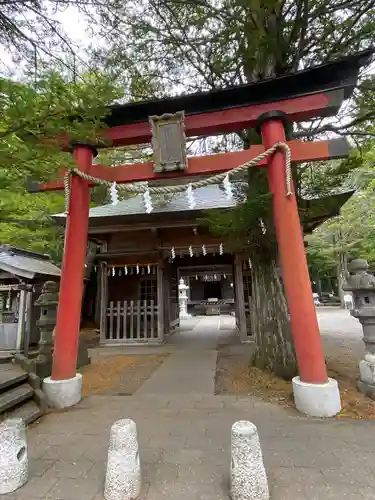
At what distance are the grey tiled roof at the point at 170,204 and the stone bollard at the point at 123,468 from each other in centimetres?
654

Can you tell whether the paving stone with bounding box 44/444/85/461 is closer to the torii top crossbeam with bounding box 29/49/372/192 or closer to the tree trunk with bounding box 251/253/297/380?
the tree trunk with bounding box 251/253/297/380

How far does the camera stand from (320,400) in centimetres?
353

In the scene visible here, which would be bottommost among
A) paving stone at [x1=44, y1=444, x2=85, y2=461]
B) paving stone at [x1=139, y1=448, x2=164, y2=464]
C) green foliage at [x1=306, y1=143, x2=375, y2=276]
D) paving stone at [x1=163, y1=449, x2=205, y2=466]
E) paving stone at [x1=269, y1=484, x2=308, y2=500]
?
paving stone at [x1=269, y1=484, x2=308, y2=500]

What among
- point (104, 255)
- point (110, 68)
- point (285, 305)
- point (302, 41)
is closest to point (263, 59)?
point (302, 41)

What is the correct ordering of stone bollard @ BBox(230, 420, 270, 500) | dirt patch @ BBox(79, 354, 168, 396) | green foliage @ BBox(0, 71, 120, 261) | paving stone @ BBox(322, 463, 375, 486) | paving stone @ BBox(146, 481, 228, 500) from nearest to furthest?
stone bollard @ BBox(230, 420, 270, 500) < paving stone @ BBox(146, 481, 228, 500) < paving stone @ BBox(322, 463, 375, 486) < green foliage @ BBox(0, 71, 120, 261) < dirt patch @ BBox(79, 354, 168, 396)

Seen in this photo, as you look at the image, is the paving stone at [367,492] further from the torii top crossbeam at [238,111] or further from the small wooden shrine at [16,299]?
the small wooden shrine at [16,299]

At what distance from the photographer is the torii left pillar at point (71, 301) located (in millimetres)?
4102

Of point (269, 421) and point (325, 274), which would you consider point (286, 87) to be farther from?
point (325, 274)

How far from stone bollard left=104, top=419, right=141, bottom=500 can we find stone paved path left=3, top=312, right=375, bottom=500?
0.45 feet

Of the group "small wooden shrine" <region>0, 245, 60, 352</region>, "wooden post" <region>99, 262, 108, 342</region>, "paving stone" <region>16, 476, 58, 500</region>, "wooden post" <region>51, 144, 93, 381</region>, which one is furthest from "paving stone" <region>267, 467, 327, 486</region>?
"wooden post" <region>99, 262, 108, 342</region>

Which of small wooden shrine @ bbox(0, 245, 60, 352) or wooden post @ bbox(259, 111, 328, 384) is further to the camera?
small wooden shrine @ bbox(0, 245, 60, 352)

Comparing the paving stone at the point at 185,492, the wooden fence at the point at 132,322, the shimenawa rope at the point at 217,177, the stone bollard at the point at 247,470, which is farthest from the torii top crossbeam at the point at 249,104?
the wooden fence at the point at 132,322

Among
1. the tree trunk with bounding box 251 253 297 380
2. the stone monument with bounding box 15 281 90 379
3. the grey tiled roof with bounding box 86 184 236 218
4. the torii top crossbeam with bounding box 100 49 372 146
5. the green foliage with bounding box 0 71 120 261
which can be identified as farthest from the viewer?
the grey tiled roof with bounding box 86 184 236 218

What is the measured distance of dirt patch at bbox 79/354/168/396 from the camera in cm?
506
